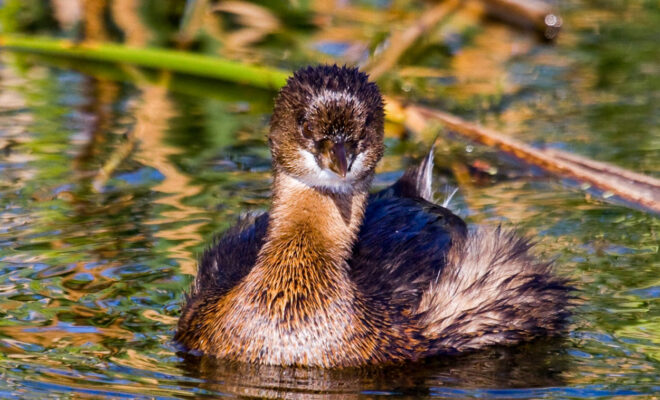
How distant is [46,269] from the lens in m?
7.02

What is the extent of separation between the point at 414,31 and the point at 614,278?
187 inches

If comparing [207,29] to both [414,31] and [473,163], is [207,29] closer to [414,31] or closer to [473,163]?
[414,31]

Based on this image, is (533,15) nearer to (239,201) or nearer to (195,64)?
(195,64)

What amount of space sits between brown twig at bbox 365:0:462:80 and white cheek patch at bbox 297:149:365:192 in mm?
3900

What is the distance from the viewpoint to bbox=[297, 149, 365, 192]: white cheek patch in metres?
6.01

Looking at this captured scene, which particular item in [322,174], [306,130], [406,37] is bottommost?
[322,174]

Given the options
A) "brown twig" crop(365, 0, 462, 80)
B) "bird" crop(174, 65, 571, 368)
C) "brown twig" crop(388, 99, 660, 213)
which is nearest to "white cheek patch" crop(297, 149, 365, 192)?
"bird" crop(174, 65, 571, 368)

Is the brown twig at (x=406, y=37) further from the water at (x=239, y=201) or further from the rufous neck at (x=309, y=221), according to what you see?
the rufous neck at (x=309, y=221)

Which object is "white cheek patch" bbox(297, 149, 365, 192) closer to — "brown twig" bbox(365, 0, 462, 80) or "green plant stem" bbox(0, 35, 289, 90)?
"green plant stem" bbox(0, 35, 289, 90)

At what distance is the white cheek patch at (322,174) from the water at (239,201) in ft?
3.05

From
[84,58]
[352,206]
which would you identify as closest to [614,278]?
[352,206]

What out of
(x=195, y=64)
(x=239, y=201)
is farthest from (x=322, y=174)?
(x=195, y=64)

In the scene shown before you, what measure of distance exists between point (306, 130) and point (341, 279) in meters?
Answer: 0.78

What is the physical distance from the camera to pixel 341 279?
6188 millimetres
